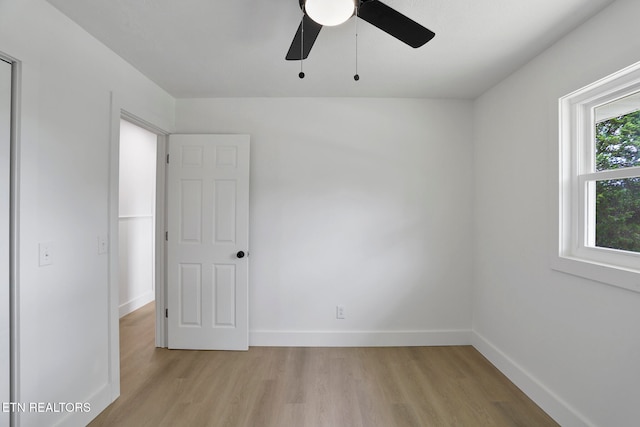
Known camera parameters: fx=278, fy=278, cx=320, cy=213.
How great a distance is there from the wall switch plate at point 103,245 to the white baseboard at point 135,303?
1918mm

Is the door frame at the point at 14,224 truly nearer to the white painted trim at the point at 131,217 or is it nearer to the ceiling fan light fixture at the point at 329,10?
the ceiling fan light fixture at the point at 329,10

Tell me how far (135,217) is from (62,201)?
2311 mm

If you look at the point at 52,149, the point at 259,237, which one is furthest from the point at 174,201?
the point at 52,149

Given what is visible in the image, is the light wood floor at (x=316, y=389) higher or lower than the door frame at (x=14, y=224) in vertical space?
lower

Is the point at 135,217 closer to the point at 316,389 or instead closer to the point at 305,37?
the point at 316,389

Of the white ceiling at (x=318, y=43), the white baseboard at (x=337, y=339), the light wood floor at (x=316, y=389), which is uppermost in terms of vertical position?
the white ceiling at (x=318, y=43)

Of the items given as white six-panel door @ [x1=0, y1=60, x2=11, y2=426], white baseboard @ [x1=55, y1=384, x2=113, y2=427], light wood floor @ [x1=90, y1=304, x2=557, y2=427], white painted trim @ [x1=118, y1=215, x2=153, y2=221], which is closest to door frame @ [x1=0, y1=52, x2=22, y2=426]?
white six-panel door @ [x1=0, y1=60, x2=11, y2=426]

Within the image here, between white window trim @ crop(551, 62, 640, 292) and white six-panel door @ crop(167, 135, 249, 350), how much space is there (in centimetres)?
237

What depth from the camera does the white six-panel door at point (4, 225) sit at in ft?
4.16

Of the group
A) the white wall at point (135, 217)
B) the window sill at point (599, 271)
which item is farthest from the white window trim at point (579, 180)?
the white wall at point (135, 217)

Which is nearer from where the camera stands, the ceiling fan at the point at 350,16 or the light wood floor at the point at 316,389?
Answer: the ceiling fan at the point at 350,16

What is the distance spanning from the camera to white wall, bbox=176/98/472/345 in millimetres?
2705

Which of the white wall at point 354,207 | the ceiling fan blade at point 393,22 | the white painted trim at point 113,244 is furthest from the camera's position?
the white wall at point 354,207

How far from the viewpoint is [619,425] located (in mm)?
1392
